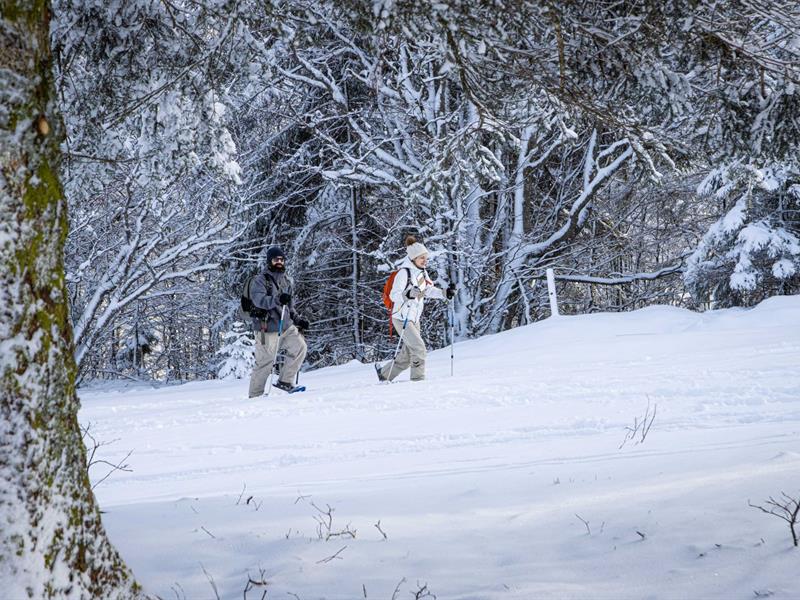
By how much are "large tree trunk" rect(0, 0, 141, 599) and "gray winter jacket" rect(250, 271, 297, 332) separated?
731 centimetres

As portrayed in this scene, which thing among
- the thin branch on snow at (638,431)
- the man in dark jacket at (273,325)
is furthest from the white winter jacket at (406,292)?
the thin branch on snow at (638,431)

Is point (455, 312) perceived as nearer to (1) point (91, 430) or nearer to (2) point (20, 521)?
(1) point (91, 430)

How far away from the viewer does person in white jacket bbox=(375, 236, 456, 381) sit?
1026cm

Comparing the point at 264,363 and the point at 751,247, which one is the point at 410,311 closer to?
the point at 264,363

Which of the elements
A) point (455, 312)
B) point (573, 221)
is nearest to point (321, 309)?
point (455, 312)

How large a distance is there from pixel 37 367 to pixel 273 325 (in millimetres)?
7752

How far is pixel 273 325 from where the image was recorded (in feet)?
33.4

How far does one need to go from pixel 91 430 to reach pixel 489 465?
525cm

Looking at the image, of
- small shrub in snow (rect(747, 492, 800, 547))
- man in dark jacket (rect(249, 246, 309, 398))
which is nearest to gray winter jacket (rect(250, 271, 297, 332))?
man in dark jacket (rect(249, 246, 309, 398))

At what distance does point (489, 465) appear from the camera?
15.5 ft

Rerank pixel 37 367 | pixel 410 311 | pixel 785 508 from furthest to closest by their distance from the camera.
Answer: pixel 410 311, pixel 785 508, pixel 37 367

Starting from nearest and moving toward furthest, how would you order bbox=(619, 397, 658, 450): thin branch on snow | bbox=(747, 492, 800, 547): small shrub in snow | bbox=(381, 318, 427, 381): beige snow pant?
bbox=(747, 492, 800, 547): small shrub in snow
bbox=(619, 397, 658, 450): thin branch on snow
bbox=(381, 318, 427, 381): beige snow pant

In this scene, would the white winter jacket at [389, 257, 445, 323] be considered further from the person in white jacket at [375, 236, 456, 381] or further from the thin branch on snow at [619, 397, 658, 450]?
the thin branch on snow at [619, 397, 658, 450]

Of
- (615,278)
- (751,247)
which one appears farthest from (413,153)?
(751,247)
